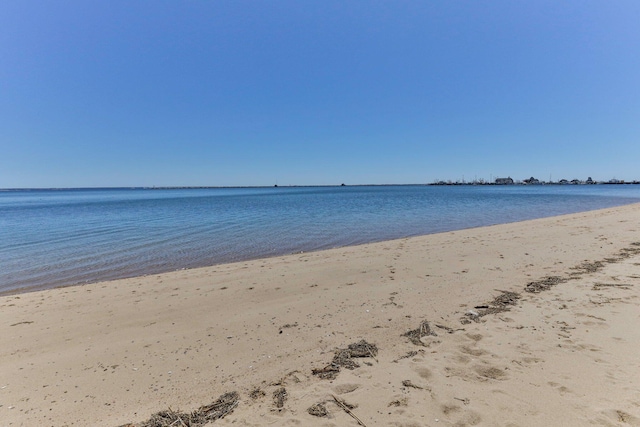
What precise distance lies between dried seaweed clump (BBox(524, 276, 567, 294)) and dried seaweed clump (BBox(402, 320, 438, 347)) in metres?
3.01

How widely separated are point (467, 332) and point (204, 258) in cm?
964

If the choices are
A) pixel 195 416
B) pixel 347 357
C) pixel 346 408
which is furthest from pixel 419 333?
pixel 195 416

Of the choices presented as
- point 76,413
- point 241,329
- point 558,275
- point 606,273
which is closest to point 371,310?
point 241,329

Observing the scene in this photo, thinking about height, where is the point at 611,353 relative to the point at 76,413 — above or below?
above

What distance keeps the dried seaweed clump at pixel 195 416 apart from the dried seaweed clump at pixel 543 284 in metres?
6.11

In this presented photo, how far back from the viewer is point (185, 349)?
4.37 m

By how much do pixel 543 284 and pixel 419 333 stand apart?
3894 millimetres

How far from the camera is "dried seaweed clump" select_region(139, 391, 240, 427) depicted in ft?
9.61

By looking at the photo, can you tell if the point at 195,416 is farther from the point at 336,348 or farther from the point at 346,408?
the point at 336,348

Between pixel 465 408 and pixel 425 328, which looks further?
pixel 425 328

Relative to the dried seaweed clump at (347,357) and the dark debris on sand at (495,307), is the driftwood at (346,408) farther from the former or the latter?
the dark debris on sand at (495,307)

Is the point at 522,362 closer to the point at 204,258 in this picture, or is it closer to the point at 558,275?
the point at 558,275

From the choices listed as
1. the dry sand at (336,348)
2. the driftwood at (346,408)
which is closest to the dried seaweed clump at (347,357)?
the dry sand at (336,348)

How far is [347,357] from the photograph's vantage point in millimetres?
3990
